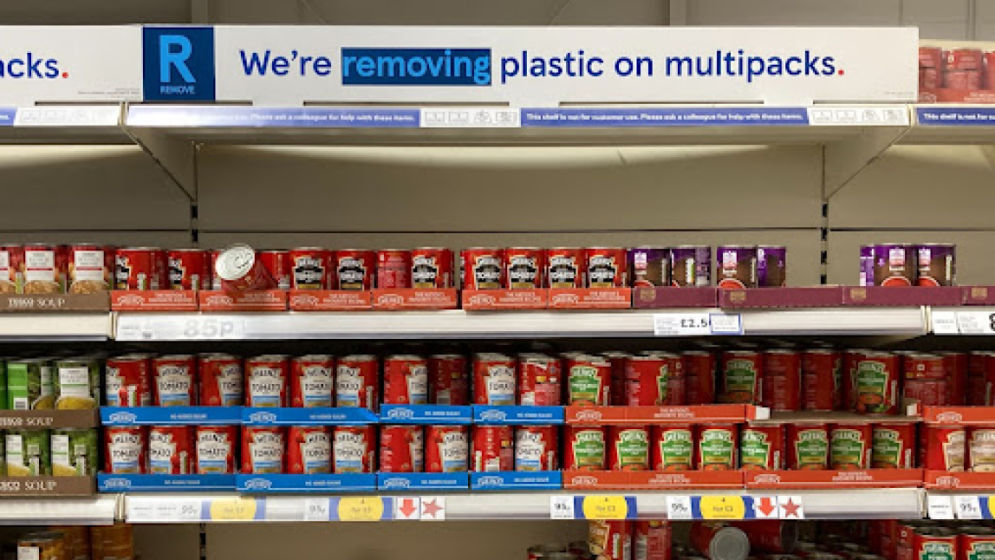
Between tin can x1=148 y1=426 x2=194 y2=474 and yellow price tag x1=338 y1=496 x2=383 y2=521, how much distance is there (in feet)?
1.40

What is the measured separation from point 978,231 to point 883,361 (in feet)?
2.86

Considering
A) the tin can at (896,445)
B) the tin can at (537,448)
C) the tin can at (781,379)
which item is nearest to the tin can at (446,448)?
the tin can at (537,448)

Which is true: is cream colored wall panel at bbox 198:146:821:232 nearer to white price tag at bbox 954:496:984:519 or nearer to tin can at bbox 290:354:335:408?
tin can at bbox 290:354:335:408

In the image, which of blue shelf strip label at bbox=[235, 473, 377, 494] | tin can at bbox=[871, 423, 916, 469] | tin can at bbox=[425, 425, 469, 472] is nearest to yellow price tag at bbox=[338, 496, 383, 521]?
blue shelf strip label at bbox=[235, 473, 377, 494]

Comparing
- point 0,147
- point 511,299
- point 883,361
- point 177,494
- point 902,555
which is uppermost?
point 0,147

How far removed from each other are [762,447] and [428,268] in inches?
38.1

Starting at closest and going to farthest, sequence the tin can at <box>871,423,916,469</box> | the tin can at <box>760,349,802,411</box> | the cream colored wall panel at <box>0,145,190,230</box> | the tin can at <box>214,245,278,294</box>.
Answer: the tin can at <box>214,245,278,294</box> < the tin can at <box>871,423,916,469</box> < the tin can at <box>760,349,802,411</box> < the cream colored wall panel at <box>0,145,190,230</box>

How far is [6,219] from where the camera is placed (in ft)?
8.32

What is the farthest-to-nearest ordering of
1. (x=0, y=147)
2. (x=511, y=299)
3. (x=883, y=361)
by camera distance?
1. (x=0, y=147)
2. (x=883, y=361)
3. (x=511, y=299)

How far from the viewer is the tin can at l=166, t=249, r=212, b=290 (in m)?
2.00

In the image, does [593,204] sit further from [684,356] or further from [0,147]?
[0,147]

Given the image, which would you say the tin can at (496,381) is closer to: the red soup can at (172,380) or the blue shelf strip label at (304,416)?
the blue shelf strip label at (304,416)

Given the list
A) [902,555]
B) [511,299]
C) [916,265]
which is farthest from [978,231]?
[511,299]

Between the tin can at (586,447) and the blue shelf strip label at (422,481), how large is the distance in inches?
10.7
